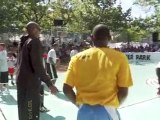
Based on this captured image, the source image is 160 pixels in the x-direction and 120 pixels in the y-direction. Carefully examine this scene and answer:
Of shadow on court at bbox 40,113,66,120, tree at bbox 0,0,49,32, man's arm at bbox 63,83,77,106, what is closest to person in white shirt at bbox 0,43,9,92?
shadow on court at bbox 40,113,66,120

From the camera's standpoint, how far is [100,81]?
116 inches

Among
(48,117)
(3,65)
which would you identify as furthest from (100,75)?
(3,65)

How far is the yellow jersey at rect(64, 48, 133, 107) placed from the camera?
2.95 m

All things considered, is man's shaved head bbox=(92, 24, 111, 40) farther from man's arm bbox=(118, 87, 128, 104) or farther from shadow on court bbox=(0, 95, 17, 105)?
shadow on court bbox=(0, 95, 17, 105)

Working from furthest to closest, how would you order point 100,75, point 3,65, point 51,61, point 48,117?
point 51,61 → point 3,65 → point 48,117 → point 100,75

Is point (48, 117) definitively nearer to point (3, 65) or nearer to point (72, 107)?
point (72, 107)

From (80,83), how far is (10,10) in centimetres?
2362

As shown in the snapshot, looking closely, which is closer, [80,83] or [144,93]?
[80,83]

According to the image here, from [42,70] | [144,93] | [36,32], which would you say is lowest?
[144,93]

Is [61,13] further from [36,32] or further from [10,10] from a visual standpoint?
[36,32]

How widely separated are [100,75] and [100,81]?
1.8 inches

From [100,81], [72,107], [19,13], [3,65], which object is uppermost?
[19,13]

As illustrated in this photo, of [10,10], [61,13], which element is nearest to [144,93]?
[10,10]

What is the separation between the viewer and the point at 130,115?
7.48 m
